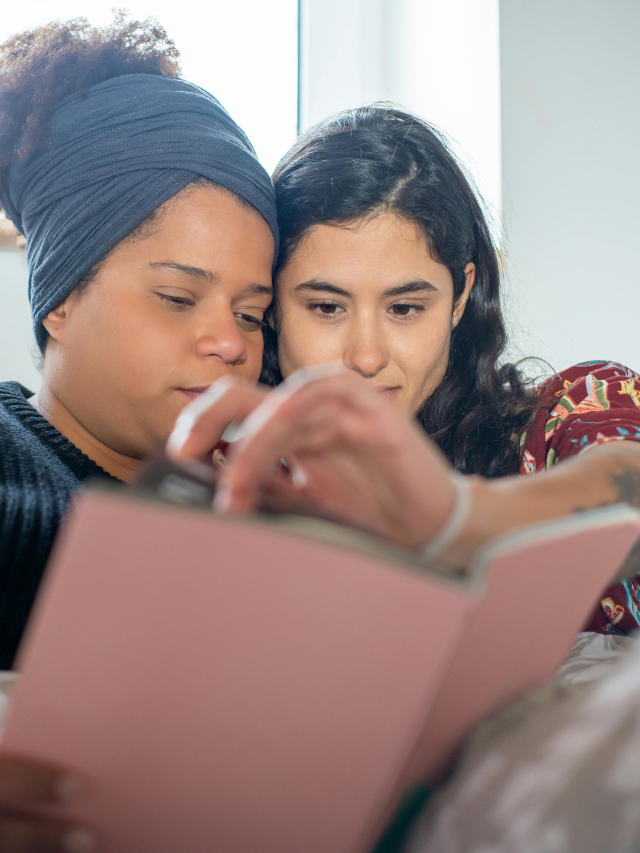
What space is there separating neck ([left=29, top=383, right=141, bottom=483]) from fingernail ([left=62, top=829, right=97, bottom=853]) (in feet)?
2.06

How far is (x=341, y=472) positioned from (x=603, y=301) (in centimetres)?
142

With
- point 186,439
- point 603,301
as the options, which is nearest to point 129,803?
point 186,439

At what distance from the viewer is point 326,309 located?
3.35 ft

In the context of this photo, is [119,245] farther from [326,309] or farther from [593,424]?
[593,424]

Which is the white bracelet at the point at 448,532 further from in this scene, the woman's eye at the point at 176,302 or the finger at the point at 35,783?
the woman's eye at the point at 176,302

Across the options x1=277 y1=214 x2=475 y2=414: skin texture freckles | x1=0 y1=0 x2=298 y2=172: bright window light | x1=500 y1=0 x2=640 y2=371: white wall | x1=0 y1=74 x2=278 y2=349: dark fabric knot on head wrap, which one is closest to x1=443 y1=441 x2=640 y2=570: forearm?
x1=277 y1=214 x2=475 y2=414: skin texture freckles

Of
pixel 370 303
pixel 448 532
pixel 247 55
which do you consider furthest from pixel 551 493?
pixel 247 55

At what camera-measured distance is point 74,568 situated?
31cm

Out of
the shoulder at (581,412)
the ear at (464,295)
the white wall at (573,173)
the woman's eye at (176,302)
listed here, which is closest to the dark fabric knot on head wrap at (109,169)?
the woman's eye at (176,302)

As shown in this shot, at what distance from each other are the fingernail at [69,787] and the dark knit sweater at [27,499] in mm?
401

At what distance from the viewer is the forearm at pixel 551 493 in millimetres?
448

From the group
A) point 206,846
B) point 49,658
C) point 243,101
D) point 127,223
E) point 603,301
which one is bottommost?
point 206,846

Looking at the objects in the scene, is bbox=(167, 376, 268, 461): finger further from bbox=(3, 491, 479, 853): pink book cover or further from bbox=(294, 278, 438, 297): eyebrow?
bbox=(294, 278, 438, 297): eyebrow

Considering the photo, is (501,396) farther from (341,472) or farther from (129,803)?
(129,803)
